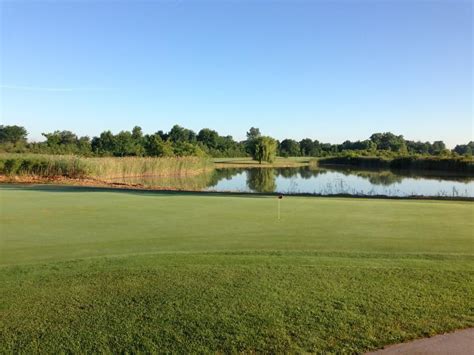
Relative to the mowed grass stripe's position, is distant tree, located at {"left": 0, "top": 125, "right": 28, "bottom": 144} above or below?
above

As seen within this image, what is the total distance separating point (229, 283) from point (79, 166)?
2801 centimetres

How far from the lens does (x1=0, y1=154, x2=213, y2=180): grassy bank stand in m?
28.6

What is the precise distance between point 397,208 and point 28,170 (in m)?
25.2

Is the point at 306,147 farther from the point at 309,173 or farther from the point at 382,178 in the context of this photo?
the point at 382,178

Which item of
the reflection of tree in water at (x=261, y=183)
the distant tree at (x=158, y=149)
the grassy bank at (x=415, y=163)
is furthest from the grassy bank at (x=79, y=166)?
the grassy bank at (x=415, y=163)

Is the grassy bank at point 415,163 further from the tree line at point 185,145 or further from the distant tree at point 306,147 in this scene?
the distant tree at point 306,147

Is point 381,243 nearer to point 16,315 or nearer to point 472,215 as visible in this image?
point 472,215

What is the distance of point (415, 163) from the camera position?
61219 mm

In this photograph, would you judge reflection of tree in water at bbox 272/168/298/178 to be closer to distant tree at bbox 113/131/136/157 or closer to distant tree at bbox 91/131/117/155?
distant tree at bbox 113/131/136/157

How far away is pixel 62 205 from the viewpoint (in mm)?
12148

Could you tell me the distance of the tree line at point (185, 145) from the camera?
62500 mm

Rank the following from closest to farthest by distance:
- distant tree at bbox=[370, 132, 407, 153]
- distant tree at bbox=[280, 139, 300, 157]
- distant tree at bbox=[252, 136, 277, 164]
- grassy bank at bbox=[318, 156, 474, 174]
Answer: grassy bank at bbox=[318, 156, 474, 174] → distant tree at bbox=[252, 136, 277, 164] → distant tree at bbox=[370, 132, 407, 153] → distant tree at bbox=[280, 139, 300, 157]

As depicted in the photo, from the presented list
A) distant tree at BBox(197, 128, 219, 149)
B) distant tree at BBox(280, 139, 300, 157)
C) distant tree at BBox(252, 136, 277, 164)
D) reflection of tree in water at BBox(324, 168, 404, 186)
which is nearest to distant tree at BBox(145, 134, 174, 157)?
distant tree at BBox(252, 136, 277, 164)

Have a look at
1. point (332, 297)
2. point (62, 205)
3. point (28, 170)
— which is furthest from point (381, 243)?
point (28, 170)
